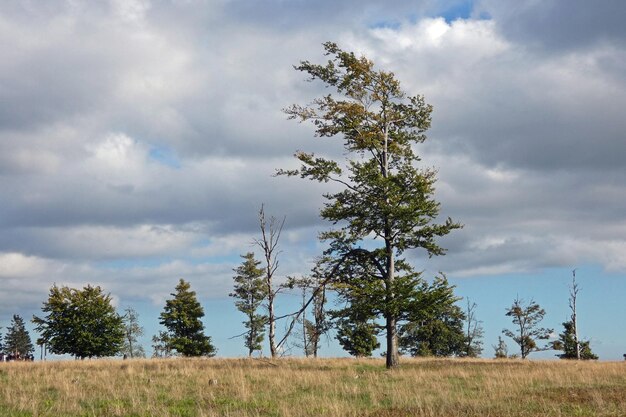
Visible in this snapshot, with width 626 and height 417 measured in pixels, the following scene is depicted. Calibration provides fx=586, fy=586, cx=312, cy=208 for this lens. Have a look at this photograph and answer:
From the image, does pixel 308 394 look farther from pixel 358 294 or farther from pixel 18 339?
pixel 18 339

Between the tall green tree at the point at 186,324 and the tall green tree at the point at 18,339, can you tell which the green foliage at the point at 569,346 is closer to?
the tall green tree at the point at 186,324

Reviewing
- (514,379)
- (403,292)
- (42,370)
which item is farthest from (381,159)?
(42,370)

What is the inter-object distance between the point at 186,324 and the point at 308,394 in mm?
40290

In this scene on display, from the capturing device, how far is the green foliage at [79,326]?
47472 mm

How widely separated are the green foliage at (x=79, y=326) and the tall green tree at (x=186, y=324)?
6.14m

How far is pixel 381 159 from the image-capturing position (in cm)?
2988

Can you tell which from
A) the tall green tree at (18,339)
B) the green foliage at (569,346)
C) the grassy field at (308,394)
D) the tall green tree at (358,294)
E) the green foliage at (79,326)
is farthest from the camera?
the tall green tree at (18,339)

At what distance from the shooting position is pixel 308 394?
16078 millimetres

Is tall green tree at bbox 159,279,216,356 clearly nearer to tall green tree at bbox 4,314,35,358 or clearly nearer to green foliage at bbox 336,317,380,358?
green foliage at bbox 336,317,380,358

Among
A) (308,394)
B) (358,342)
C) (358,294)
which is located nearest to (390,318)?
(358,294)

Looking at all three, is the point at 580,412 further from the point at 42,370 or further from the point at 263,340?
the point at 263,340

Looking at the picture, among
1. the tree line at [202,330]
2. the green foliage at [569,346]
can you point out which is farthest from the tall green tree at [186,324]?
the green foliage at [569,346]

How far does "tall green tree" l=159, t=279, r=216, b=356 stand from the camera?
53875mm

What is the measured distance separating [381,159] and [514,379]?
1316 cm
